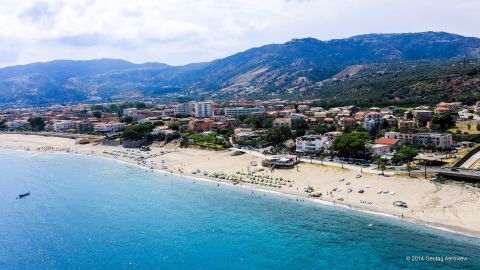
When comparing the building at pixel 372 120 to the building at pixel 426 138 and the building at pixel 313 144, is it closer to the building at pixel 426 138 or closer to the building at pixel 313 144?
the building at pixel 426 138

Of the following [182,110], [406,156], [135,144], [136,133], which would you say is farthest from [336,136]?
[182,110]

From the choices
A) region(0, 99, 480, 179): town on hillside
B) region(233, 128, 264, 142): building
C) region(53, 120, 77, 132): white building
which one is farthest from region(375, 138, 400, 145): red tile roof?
region(53, 120, 77, 132): white building

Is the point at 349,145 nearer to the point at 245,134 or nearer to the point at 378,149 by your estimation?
the point at 378,149

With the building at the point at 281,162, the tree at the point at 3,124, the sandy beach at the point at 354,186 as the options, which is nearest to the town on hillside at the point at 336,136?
the building at the point at 281,162

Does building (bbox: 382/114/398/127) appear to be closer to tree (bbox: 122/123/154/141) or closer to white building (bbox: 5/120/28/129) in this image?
tree (bbox: 122/123/154/141)

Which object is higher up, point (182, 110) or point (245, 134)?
point (182, 110)

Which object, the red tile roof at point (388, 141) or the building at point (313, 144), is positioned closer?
the red tile roof at point (388, 141)
